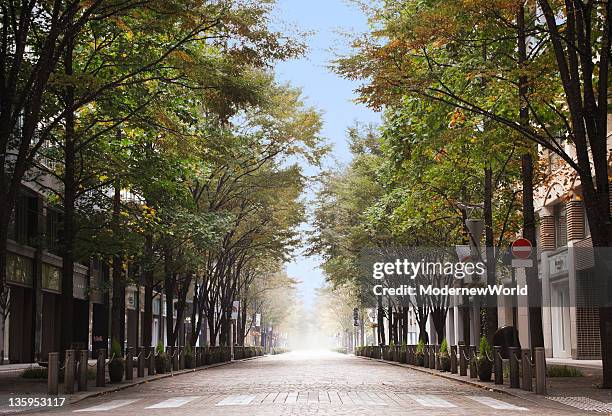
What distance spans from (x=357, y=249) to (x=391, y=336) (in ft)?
40.8

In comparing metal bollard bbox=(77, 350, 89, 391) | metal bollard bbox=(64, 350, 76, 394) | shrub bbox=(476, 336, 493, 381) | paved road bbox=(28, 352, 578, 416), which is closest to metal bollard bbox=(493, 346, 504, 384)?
paved road bbox=(28, 352, 578, 416)

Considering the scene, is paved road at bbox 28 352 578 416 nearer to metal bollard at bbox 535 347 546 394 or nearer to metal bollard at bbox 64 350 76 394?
metal bollard at bbox 535 347 546 394

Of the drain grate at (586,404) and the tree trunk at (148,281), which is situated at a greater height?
the tree trunk at (148,281)

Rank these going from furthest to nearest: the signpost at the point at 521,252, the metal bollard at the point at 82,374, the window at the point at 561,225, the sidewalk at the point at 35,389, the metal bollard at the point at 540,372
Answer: the window at the point at 561,225 < the signpost at the point at 521,252 < the metal bollard at the point at 82,374 < the metal bollard at the point at 540,372 < the sidewalk at the point at 35,389

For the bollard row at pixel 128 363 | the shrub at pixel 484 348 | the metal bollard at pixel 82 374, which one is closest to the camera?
the bollard row at pixel 128 363

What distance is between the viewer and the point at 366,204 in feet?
161

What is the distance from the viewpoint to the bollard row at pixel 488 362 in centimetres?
1975

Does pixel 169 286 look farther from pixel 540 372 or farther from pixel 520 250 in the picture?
pixel 540 372

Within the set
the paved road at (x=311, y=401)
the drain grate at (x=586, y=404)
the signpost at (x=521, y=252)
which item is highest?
the signpost at (x=521, y=252)

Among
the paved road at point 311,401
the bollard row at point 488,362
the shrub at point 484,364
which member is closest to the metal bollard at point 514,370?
the bollard row at point 488,362

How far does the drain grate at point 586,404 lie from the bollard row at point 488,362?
1342 millimetres

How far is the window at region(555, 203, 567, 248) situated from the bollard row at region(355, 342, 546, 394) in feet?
34.6

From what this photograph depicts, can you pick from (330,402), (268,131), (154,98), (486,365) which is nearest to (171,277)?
(268,131)

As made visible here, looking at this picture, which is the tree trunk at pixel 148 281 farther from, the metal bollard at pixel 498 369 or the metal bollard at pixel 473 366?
the metal bollard at pixel 498 369
